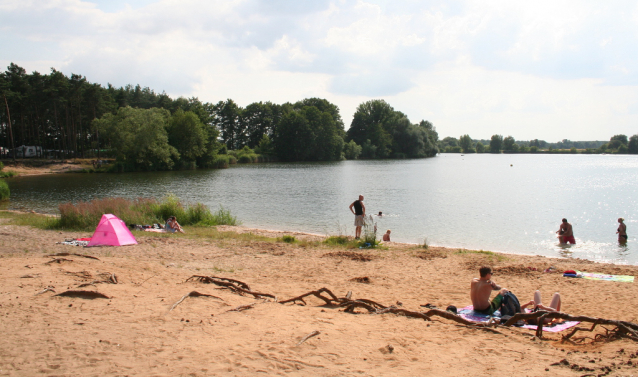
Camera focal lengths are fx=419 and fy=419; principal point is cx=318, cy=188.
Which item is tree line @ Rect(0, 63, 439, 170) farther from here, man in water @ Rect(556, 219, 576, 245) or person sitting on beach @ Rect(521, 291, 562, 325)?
person sitting on beach @ Rect(521, 291, 562, 325)

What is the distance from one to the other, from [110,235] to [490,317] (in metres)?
11.2

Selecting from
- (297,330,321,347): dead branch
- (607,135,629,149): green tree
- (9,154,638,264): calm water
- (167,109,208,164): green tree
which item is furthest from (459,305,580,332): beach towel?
(607,135,629,149): green tree

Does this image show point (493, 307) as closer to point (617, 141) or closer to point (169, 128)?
point (169, 128)

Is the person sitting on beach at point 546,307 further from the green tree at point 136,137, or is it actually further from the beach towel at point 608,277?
the green tree at point 136,137

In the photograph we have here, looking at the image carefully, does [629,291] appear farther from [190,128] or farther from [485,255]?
[190,128]

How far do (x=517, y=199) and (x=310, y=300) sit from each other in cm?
3079

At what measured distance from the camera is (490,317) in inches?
283

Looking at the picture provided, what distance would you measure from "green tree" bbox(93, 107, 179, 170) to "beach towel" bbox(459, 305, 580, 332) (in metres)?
65.5

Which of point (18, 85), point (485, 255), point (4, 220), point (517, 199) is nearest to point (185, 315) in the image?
point (485, 255)

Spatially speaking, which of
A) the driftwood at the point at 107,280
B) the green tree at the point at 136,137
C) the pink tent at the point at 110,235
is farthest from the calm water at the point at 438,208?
the green tree at the point at 136,137

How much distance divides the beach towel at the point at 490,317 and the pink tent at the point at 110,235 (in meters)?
10.3

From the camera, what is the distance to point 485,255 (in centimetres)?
1426

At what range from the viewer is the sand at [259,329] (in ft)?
15.2

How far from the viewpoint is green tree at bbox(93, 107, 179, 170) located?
209ft
